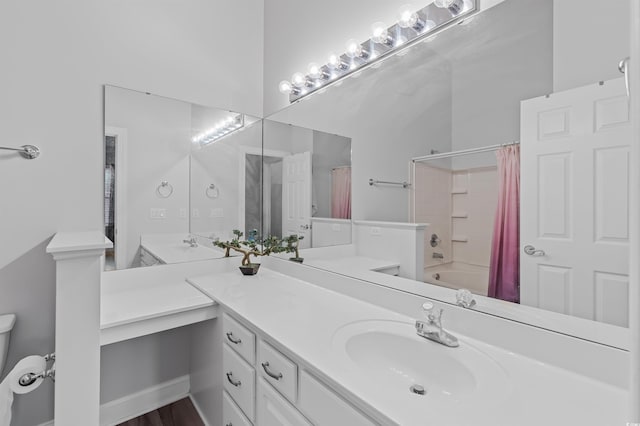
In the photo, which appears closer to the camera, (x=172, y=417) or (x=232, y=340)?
(x=232, y=340)

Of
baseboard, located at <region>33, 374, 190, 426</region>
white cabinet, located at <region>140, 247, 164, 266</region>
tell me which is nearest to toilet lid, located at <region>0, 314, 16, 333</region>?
white cabinet, located at <region>140, 247, 164, 266</region>

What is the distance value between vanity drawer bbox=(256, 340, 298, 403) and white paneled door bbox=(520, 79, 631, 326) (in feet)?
2.61

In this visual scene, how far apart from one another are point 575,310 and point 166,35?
8.02 feet

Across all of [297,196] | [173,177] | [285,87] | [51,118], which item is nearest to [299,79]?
[285,87]

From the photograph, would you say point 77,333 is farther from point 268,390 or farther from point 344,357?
point 344,357

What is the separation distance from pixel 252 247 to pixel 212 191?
0.48 metres

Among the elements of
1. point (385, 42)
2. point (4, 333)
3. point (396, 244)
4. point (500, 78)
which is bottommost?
point (4, 333)

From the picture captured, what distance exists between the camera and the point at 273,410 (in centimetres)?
112

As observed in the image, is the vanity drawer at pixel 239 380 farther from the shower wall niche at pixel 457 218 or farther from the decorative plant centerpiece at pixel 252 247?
the shower wall niche at pixel 457 218

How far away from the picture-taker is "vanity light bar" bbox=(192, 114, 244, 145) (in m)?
2.09

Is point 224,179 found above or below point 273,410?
above

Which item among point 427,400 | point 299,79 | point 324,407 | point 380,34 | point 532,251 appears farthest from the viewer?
point 299,79

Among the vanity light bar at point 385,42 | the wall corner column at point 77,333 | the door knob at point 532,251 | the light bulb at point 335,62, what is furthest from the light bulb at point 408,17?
the wall corner column at point 77,333

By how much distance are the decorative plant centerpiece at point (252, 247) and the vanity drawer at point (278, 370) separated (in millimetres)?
890
